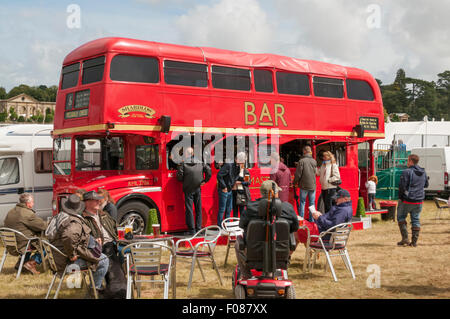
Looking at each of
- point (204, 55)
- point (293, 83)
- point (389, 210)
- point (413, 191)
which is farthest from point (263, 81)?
point (389, 210)

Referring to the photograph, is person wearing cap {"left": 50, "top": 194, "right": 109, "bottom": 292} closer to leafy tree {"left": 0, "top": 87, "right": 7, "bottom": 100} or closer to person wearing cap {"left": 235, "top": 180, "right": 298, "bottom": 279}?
person wearing cap {"left": 235, "top": 180, "right": 298, "bottom": 279}

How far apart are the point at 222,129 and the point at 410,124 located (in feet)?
137

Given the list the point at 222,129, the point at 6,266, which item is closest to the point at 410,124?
the point at 222,129

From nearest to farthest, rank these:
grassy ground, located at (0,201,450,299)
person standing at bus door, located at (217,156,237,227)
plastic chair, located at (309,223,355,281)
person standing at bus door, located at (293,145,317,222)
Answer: grassy ground, located at (0,201,450,299) → plastic chair, located at (309,223,355,281) → person standing at bus door, located at (217,156,237,227) → person standing at bus door, located at (293,145,317,222)

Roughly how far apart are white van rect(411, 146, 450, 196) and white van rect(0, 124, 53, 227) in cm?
1574

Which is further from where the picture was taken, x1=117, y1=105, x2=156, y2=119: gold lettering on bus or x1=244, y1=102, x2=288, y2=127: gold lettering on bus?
x1=244, y1=102, x2=288, y2=127: gold lettering on bus

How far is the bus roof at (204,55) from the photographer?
34.9ft

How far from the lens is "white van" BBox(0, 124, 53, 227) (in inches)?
492

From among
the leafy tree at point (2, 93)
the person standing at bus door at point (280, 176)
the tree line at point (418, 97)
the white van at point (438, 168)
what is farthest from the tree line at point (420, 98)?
the leafy tree at point (2, 93)

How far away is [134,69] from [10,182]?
14.7 ft

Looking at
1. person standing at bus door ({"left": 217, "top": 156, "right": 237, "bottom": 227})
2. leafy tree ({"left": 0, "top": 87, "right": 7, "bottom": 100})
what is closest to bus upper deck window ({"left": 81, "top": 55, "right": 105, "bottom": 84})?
person standing at bus door ({"left": 217, "top": 156, "right": 237, "bottom": 227})

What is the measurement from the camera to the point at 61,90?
11.5 metres

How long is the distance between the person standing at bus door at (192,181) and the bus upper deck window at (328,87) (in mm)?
4225
